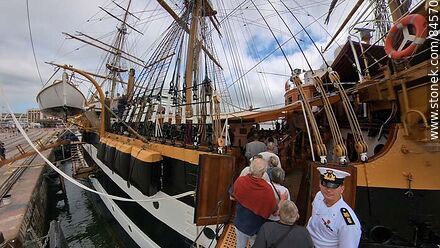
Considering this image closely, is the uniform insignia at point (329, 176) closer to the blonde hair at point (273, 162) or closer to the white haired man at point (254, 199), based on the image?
the white haired man at point (254, 199)

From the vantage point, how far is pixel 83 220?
12.0m

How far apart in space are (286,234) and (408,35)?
2972 mm

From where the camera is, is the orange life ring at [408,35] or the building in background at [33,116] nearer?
the orange life ring at [408,35]

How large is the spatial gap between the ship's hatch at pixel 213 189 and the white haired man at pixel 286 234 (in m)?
1.92

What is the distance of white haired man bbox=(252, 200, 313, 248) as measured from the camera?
83.8 inches

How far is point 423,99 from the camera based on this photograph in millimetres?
3088

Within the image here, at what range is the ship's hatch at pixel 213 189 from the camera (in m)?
4.12

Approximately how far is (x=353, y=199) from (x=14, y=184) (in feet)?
43.2

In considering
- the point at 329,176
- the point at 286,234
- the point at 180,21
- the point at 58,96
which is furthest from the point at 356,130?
the point at 58,96

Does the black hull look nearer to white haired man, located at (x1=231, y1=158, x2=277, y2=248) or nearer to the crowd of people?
the crowd of people

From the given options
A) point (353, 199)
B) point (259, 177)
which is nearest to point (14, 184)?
point (259, 177)

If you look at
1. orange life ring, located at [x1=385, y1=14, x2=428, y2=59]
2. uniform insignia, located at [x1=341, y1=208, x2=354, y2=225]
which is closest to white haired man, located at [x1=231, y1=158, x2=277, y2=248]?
uniform insignia, located at [x1=341, y1=208, x2=354, y2=225]

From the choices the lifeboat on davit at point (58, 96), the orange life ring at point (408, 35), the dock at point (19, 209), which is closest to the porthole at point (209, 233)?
the orange life ring at point (408, 35)

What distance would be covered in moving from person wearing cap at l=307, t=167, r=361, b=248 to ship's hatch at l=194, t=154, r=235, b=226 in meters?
2.01
